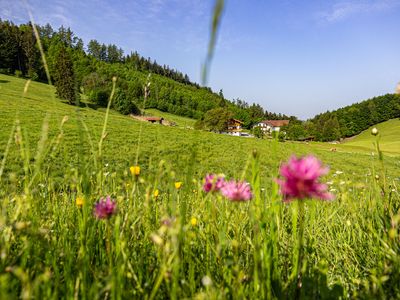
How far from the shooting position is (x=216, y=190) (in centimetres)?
92

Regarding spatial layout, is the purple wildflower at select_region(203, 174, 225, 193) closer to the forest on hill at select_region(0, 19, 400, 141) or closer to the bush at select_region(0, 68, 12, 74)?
the forest on hill at select_region(0, 19, 400, 141)

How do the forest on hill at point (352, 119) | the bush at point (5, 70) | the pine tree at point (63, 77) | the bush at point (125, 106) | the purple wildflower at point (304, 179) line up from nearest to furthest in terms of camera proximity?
the purple wildflower at point (304, 179)
the pine tree at point (63, 77)
the bush at point (125, 106)
the bush at point (5, 70)
the forest on hill at point (352, 119)

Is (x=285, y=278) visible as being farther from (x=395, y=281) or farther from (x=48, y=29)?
(x=48, y=29)

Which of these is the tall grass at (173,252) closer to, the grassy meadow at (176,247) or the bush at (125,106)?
the grassy meadow at (176,247)

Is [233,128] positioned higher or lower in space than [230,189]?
higher

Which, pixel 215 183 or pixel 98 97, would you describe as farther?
pixel 98 97

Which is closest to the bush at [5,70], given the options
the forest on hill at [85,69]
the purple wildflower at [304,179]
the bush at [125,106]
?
the forest on hill at [85,69]

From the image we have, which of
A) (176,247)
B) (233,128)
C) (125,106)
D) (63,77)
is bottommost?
(176,247)

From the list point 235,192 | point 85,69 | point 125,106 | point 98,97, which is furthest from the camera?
point 85,69

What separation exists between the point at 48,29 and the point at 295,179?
10435cm

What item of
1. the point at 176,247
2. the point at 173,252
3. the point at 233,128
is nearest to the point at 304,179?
the point at 176,247

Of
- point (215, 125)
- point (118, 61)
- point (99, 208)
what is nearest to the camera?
point (99, 208)

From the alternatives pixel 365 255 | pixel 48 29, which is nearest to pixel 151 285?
pixel 365 255

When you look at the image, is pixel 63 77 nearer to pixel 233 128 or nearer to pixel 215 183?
pixel 233 128
